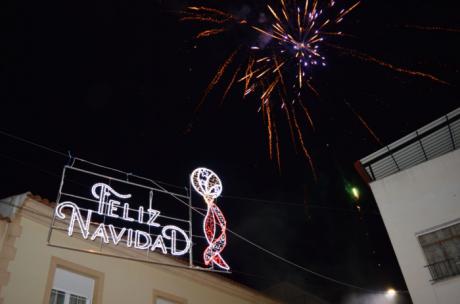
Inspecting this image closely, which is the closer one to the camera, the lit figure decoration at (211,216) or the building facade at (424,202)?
the lit figure decoration at (211,216)

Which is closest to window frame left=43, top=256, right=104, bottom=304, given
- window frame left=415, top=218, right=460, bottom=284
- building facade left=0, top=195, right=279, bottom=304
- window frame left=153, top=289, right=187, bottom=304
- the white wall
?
building facade left=0, top=195, right=279, bottom=304

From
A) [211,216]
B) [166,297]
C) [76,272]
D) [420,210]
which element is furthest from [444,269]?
[76,272]

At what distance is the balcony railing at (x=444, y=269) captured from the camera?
490 inches

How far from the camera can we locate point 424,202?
45.2 ft

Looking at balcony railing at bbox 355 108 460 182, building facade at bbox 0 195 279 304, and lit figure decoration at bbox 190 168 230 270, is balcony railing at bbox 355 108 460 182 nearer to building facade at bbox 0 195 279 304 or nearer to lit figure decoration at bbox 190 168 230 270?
lit figure decoration at bbox 190 168 230 270

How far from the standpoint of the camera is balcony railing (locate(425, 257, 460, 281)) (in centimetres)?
1244

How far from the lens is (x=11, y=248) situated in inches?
412

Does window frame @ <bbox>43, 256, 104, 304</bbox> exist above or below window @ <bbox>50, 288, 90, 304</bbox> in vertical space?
above

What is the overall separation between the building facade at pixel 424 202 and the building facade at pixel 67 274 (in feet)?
22.6

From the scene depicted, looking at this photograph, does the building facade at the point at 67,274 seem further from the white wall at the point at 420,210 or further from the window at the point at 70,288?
the white wall at the point at 420,210

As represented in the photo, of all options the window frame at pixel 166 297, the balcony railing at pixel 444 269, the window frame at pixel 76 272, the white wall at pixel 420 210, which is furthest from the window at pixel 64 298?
the balcony railing at pixel 444 269

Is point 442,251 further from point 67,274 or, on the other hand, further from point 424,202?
point 67,274

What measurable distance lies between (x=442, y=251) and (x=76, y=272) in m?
10.6

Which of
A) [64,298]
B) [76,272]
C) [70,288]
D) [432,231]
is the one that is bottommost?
[64,298]
